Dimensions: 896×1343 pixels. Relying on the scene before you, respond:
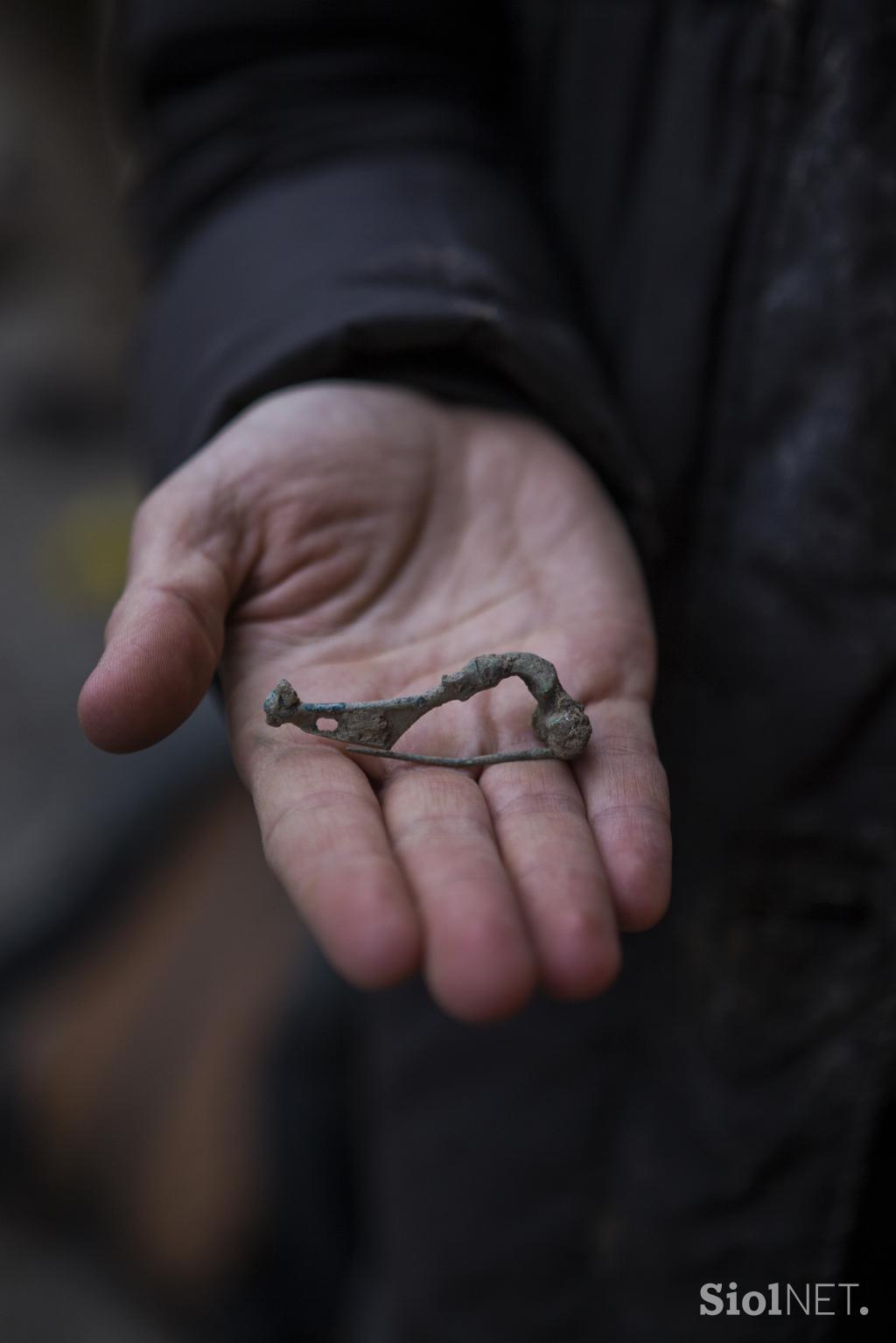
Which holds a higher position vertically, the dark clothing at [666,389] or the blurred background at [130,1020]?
the dark clothing at [666,389]

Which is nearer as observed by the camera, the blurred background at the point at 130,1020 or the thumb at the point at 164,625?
the thumb at the point at 164,625

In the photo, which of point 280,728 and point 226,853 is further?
point 226,853

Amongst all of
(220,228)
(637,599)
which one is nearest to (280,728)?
(637,599)

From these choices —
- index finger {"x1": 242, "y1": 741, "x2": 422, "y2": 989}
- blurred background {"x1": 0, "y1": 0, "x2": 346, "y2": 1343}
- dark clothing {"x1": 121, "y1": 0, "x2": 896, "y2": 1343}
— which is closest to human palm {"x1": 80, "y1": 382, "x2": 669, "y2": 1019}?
index finger {"x1": 242, "y1": 741, "x2": 422, "y2": 989}

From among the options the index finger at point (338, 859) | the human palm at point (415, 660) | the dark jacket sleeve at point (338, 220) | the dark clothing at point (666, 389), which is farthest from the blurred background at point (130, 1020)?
the index finger at point (338, 859)

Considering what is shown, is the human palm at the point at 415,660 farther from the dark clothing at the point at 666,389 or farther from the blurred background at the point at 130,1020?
the blurred background at the point at 130,1020

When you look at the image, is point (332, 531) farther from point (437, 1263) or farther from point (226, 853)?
point (226, 853)

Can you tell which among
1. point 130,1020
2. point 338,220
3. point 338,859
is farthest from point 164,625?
point 130,1020

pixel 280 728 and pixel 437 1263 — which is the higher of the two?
pixel 280 728
